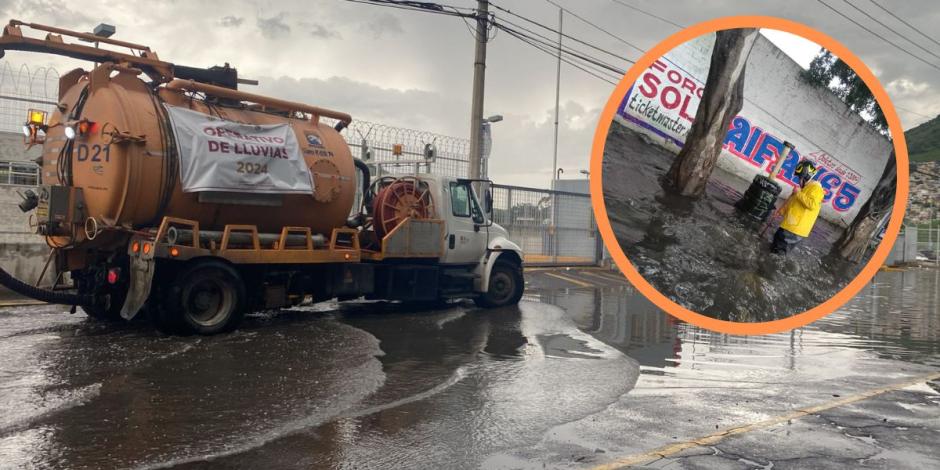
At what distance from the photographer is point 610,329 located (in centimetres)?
1071

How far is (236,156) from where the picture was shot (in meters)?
9.59

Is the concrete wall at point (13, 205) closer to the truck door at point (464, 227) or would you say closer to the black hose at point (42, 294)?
the black hose at point (42, 294)

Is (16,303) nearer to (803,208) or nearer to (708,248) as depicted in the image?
(708,248)

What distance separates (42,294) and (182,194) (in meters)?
2.19

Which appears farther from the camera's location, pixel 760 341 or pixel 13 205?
pixel 13 205

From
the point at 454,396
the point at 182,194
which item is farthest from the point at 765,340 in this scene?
the point at 182,194

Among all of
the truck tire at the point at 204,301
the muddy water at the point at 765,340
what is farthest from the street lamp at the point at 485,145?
the truck tire at the point at 204,301

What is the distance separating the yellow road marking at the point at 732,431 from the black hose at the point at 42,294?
780 cm

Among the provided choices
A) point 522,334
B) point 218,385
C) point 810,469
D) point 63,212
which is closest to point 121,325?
point 63,212

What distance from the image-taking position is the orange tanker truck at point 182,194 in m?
8.99

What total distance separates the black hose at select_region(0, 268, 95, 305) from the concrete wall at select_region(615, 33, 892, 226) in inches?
358

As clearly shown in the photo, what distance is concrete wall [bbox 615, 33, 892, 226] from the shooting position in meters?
2.00

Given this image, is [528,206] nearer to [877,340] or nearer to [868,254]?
[877,340]

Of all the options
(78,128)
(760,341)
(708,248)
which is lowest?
(760,341)
